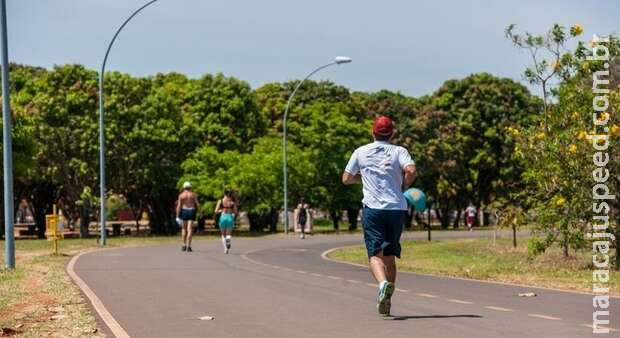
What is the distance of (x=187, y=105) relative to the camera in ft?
186

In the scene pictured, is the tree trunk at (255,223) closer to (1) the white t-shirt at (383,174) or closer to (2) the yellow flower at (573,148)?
(2) the yellow flower at (573,148)

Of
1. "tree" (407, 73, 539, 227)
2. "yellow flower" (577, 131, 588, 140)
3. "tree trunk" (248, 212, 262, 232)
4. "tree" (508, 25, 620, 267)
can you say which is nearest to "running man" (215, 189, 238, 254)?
"tree" (508, 25, 620, 267)

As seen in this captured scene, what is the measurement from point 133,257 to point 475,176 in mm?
43017

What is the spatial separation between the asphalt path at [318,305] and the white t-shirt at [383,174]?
1.16 metres

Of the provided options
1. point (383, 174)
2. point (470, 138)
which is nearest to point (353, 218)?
point (470, 138)

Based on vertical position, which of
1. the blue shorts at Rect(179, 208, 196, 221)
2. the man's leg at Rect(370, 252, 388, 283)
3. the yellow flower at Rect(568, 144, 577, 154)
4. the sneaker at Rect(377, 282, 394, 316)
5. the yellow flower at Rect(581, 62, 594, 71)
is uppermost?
the yellow flower at Rect(581, 62, 594, 71)

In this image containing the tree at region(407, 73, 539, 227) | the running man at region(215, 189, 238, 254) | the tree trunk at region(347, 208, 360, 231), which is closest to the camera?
the running man at region(215, 189, 238, 254)

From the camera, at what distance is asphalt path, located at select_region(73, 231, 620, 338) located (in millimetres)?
9078

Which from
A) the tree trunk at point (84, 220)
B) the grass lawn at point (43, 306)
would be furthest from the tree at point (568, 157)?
the tree trunk at point (84, 220)

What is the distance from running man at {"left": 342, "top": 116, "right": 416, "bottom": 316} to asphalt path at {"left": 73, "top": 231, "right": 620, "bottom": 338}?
21.6 inches

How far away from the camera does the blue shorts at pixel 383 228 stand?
977 cm

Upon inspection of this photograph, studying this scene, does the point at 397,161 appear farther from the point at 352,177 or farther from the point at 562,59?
the point at 562,59

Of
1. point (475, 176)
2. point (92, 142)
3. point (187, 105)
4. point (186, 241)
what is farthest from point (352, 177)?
point (475, 176)

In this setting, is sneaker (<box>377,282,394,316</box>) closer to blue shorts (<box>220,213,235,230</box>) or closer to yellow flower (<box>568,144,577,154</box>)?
yellow flower (<box>568,144,577,154</box>)
